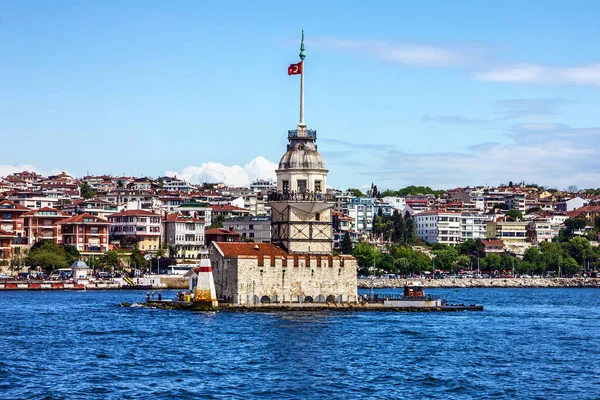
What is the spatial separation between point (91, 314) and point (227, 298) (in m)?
8.06

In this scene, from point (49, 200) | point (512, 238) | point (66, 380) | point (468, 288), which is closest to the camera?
point (66, 380)

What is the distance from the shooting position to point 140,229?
138 metres

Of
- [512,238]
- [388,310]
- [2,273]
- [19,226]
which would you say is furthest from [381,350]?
[512,238]

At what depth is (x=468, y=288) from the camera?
136 metres

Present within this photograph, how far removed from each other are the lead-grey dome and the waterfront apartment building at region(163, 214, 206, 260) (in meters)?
74.4

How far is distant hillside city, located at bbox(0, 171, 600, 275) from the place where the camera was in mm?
129250

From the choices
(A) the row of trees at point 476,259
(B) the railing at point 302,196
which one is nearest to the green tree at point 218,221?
(A) the row of trees at point 476,259

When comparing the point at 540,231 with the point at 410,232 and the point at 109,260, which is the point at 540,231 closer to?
the point at 410,232

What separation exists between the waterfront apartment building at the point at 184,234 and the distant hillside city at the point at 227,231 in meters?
0.12

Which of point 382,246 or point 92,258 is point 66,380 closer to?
point 92,258

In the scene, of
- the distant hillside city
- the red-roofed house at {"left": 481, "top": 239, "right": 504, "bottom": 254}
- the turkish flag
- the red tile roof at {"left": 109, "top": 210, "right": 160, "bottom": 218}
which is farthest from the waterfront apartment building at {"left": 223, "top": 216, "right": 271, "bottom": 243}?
the turkish flag

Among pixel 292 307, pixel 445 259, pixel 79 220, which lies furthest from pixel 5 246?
pixel 292 307

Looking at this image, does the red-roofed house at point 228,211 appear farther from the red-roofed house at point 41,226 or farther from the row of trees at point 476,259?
the red-roofed house at point 41,226

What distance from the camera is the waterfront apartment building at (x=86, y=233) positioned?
129125mm
